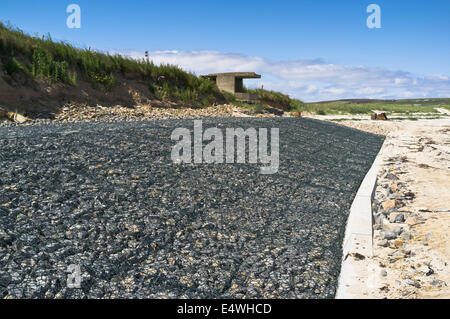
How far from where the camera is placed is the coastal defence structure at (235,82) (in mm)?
23000

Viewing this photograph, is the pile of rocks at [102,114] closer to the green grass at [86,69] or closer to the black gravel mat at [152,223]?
the green grass at [86,69]

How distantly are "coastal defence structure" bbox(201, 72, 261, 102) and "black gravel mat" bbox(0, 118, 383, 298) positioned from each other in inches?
624

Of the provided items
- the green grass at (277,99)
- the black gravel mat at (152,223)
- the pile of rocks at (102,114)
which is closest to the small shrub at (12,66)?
the pile of rocks at (102,114)

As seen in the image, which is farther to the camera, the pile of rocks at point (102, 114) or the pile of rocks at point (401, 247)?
the pile of rocks at point (102, 114)

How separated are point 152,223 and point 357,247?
2.80 meters

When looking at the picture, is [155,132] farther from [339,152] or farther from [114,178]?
[339,152]

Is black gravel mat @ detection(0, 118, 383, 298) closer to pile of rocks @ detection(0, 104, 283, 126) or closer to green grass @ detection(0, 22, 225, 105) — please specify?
pile of rocks @ detection(0, 104, 283, 126)

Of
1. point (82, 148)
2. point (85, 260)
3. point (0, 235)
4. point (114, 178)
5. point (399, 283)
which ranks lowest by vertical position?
point (399, 283)

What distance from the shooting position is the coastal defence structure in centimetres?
2300

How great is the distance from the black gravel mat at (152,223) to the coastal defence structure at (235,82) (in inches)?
624

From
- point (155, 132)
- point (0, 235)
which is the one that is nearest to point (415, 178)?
point (155, 132)

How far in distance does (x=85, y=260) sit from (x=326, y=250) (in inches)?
120

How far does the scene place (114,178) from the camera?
5.64 m

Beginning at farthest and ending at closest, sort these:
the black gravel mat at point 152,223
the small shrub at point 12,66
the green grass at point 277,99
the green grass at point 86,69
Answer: the green grass at point 277,99, the green grass at point 86,69, the small shrub at point 12,66, the black gravel mat at point 152,223
